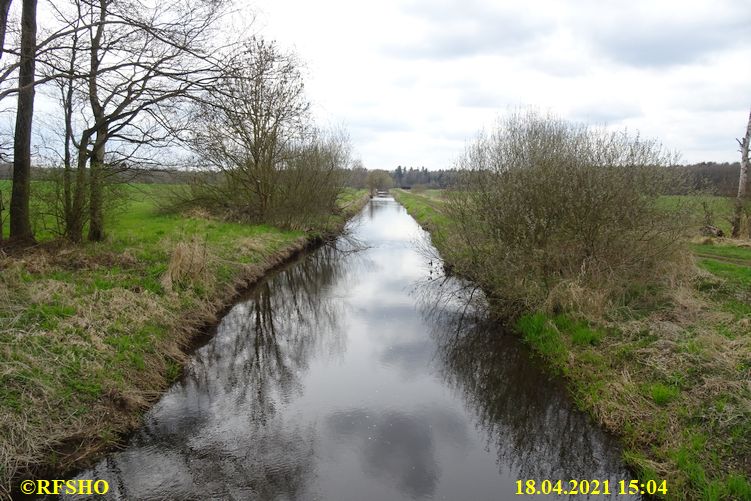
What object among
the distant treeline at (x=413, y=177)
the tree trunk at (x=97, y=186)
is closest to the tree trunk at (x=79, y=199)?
the tree trunk at (x=97, y=186)

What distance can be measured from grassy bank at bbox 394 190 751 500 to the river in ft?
1.41

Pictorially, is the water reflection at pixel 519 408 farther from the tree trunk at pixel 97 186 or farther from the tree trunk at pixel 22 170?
the tree trunk at pixel 22 170

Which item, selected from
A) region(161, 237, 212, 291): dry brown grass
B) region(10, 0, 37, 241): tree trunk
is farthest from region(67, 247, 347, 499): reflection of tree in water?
region(10, 0, 37, 241): tree trunk

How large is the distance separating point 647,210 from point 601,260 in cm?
167

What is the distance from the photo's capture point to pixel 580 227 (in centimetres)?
1001

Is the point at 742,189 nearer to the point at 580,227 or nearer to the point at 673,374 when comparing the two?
the point at 580,227

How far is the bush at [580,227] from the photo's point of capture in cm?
984

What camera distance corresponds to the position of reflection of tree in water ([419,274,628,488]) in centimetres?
588

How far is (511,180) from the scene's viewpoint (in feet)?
35.1

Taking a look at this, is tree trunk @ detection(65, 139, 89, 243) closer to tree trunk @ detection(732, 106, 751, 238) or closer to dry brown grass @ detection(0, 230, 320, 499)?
dry brown grass @ detection(0, 230, 320, 499)

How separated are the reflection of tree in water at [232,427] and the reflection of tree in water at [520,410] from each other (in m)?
2.65

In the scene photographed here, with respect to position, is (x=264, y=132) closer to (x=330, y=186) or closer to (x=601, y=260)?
(x=330, y=186)

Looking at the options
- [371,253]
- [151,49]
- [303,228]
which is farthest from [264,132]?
[151,49]

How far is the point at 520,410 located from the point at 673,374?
7.48 ft
